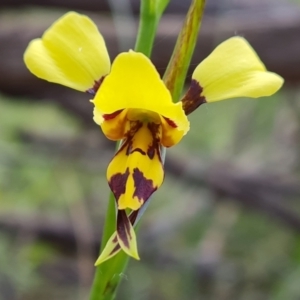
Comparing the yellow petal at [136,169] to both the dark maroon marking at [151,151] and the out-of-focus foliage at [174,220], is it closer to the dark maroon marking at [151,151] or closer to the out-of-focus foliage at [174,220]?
the dark maroon marking at [151,151]

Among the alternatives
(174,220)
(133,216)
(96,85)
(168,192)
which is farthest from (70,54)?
(168,192)

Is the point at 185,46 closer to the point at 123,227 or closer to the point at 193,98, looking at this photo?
the point at 193,98

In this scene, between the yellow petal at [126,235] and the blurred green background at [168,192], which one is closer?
the yellow petal at [126,235]

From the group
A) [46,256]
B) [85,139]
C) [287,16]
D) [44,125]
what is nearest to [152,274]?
[46,256]

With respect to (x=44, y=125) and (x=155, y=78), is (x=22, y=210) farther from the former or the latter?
(x=155, y=78)

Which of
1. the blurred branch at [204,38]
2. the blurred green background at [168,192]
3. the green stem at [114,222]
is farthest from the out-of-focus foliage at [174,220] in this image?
the green stem at [114,222]

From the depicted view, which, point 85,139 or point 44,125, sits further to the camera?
point 44,125

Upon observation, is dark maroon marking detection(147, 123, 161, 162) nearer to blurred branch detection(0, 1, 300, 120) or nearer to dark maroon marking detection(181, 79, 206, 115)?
dark maroon marking detection(181, 79, 206, 115)
